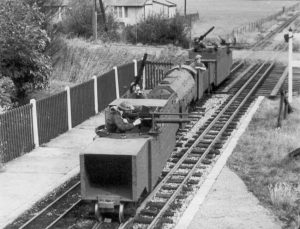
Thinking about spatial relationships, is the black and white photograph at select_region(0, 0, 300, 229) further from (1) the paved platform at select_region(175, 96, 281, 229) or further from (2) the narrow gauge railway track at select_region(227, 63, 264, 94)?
(2) the narrow gauge railway track at select_region(227, 63, 264, 94)

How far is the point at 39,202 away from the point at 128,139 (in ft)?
8.90

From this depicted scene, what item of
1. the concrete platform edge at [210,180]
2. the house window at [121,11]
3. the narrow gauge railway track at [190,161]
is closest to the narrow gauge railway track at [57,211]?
the narrow gauge railway track at [190,161]

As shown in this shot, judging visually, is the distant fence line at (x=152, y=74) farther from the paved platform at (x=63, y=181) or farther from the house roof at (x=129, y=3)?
the house roof at (x=129, y=3)

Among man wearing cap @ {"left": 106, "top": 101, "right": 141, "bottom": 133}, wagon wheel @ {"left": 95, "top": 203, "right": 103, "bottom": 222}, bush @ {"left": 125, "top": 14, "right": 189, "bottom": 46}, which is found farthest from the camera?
bush @ {"left": 125, "top": 14, "right": 189, "bottom": 46}

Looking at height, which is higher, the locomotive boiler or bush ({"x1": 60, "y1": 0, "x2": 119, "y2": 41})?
bush ({"x1": 60, "y1": 0, "x2": 119, "y2": 41})

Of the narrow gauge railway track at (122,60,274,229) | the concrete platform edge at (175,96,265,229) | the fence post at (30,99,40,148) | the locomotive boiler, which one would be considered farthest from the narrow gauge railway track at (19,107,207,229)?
the fence post at (30,99,40,148)

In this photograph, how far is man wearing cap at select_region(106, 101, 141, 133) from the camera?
13172 mm

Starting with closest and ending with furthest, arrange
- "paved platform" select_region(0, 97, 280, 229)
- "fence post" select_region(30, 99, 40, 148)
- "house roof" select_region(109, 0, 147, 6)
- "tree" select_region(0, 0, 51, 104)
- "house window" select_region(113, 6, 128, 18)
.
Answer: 1. "paved platform" select_region(0, 97, 280, 229)
2. "fence post" select_region(30, 99, 40, 148)
3. "tree" select_region(0, 0, 51, 104)
4. "house roof" select_region(109, 0, 147, 6)
5. "house window" select_region(113, 6, 128, 18)

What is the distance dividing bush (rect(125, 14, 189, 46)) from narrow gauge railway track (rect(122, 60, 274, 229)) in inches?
782

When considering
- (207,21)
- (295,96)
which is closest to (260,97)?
(295,96)

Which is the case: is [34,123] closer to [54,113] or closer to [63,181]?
[54,113]

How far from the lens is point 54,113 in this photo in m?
19.7

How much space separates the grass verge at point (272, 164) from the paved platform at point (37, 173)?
14.7 ft

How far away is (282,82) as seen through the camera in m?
30.2
